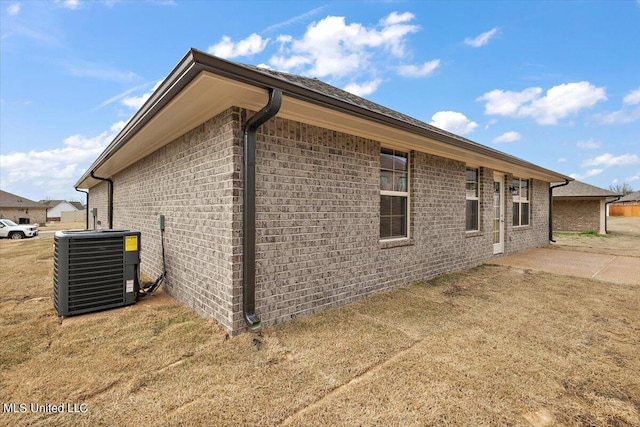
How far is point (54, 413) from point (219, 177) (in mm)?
2298

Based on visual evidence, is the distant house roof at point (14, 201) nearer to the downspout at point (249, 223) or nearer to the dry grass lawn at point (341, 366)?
the dry grass lawn at point (341, 366)

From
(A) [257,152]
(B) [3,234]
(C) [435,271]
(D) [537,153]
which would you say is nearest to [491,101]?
(D) [537,153]

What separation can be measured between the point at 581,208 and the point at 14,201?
197ft

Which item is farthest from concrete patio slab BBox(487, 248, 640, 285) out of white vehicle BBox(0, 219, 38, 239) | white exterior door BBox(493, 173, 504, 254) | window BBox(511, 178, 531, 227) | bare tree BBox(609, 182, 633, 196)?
bare tree BBox(609, 182, 633, 196)

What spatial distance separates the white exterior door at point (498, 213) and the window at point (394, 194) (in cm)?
434

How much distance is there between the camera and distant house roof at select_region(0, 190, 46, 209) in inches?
1480

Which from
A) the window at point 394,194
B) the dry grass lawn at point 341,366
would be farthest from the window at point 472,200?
the dry grass lawn at point 341,366

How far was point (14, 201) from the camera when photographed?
38.8m

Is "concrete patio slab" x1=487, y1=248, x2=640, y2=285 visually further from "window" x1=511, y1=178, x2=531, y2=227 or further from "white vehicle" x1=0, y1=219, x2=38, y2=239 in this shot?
"white vehicle" x1=0, y1=219, x2=38, y2=239

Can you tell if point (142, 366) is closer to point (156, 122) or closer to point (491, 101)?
point (156, 122)

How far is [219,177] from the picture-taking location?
3299 mm

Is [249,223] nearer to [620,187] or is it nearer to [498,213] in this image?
[498,213]

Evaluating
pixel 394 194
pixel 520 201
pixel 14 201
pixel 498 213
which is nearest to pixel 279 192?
pixel 394 194

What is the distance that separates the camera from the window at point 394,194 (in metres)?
4.93
